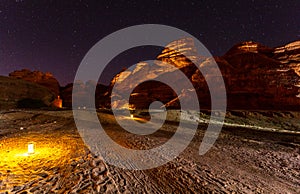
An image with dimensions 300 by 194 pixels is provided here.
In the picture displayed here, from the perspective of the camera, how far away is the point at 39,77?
212 ft

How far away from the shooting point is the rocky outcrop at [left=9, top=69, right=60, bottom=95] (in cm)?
6144

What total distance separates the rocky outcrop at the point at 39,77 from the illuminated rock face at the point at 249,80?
81.4 ft

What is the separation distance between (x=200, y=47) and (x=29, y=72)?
71684mm

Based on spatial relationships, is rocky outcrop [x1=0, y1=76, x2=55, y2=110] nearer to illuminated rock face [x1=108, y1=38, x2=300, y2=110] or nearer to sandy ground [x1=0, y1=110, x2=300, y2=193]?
illuminated rock face [x1=108, y1=38, x2=300, y2=110]

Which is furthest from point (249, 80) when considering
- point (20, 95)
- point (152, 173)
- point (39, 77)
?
point (39, 77)

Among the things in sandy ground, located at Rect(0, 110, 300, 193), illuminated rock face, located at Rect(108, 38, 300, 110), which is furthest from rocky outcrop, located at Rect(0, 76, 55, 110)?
sandy ground, located at Rect(0, 110, 300, 193)

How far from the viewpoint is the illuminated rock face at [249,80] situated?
1417 inches

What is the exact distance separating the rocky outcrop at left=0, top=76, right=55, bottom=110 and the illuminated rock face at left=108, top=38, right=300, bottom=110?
2704cm

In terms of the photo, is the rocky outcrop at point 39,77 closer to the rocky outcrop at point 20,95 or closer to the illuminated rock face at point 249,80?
the illuminated rock face at point 249,80

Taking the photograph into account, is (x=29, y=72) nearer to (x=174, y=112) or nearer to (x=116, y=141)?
(x=174, y=112)

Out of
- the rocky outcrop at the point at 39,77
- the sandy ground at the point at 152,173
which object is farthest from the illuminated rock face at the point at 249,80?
the sandy ground at the point at 152,173

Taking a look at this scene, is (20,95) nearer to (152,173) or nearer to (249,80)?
(152,173)

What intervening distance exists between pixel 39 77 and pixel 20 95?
3555 cm

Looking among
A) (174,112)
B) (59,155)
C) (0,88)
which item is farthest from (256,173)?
(0,88)
